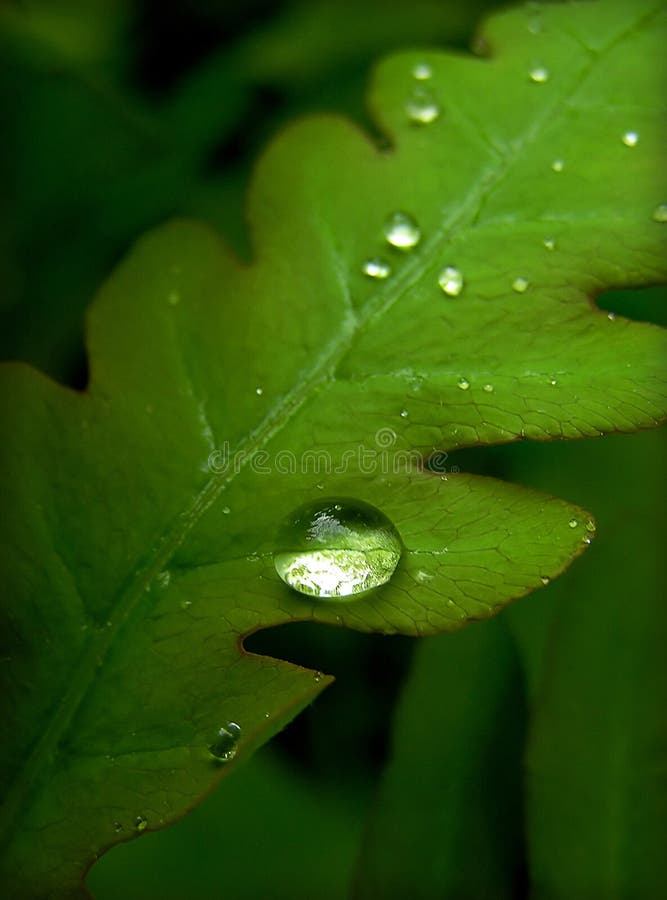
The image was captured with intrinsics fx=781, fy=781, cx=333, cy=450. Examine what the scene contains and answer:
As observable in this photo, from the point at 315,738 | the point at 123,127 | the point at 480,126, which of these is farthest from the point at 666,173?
the point at 123,127

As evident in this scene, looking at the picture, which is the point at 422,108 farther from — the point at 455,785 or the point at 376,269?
the point at 455,785

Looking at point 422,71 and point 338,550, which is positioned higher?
point 422,71

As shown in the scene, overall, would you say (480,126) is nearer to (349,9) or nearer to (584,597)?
(584,597)

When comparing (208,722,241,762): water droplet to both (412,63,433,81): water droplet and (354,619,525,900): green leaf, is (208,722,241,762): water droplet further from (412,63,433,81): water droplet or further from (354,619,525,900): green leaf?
(412,63,433,81): water droplet

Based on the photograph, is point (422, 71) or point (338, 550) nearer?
point (338, 550)

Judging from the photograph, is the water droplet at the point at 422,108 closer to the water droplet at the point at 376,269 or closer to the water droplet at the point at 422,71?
the water droplet at the point at 422,71

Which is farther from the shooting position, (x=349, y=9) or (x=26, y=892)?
(x=349, y=9)

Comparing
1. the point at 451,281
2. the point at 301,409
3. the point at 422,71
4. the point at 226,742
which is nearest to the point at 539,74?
the point at 422,71
